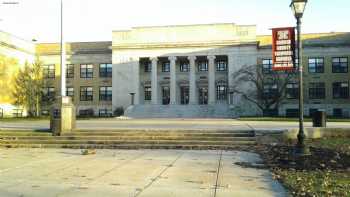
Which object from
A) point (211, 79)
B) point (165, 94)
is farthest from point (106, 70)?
point (211, 79)

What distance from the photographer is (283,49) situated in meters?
16.1

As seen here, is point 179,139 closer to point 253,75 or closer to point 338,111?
point 253,75

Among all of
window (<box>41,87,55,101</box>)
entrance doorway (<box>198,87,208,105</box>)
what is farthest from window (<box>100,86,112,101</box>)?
entrance doorway (<box>198,87,208,105</box>)

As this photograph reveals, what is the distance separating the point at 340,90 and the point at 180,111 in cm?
2431

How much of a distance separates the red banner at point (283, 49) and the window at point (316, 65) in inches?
1908

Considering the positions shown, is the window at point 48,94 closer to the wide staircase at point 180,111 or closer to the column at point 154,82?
the wide staircase at point 180,111

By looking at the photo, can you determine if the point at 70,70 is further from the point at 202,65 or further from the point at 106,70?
the point at 202,65

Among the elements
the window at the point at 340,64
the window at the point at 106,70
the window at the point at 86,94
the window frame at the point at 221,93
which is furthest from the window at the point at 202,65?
the window at the point at 340,64

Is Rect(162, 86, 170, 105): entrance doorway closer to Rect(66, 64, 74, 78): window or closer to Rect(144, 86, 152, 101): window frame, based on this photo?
Rect(144, 86, 152, 101): window frame

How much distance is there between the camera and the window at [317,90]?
6132 centimetres

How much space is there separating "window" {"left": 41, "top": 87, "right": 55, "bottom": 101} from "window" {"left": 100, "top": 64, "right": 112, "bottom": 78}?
8537 millimetres

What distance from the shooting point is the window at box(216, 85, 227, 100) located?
6357 centimetres

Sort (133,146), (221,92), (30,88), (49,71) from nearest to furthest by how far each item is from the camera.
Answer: (133,146)
(30,88)
(221,92)
(49,71)

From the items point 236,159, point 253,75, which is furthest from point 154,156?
point 253,75
